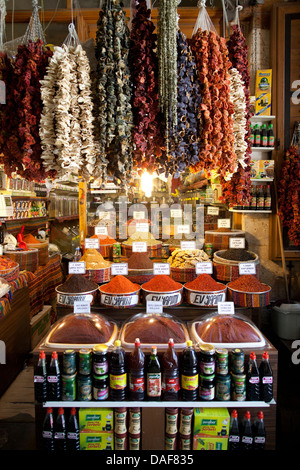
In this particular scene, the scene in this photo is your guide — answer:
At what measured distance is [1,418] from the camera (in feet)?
7.23

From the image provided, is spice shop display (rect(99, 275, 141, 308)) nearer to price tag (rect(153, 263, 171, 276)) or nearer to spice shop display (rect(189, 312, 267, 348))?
price tag (rect(153, 263, 171, 276))

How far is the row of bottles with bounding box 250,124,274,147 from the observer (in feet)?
11.6

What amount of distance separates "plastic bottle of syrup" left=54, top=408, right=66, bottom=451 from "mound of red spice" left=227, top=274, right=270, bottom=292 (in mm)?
1341

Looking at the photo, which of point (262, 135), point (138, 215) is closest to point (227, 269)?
point (138, 215)

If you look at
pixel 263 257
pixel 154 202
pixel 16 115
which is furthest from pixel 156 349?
pixel 154 202

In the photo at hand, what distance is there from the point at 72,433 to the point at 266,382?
1.02 m

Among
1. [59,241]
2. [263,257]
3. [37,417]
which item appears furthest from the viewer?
[59,241]

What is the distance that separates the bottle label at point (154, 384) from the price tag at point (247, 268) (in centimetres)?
115

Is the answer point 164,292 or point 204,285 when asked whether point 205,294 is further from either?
point 164,292

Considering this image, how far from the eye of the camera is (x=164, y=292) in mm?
2068

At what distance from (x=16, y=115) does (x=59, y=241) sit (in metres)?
4.64

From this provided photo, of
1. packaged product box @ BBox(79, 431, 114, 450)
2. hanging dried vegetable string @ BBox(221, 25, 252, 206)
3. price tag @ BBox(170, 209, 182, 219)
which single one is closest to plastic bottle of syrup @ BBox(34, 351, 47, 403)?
packaged product box @ BBox(79, 431, 114, 450)
